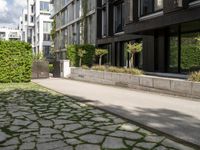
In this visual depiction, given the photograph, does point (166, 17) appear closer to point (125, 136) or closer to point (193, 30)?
point (193, 30)

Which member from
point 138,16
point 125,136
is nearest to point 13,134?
point 125,136

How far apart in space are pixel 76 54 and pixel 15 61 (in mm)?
9608

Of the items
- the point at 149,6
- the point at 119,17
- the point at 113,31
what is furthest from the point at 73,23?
the point at 149,6

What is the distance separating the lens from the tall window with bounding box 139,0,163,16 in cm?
1879

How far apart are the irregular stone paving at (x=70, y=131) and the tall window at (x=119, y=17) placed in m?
18.2

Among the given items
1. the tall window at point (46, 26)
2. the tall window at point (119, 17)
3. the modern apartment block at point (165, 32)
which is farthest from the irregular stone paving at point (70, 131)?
the tall window at point (46, 26)

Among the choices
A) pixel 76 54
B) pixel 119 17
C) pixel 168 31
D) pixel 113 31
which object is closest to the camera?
pixel 168 31

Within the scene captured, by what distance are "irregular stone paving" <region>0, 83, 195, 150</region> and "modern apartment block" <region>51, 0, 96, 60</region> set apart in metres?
24.5

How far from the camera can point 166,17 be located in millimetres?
16062

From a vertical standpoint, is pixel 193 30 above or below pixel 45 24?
below

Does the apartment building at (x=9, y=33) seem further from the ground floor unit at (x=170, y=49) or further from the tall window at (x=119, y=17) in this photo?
the ground floor unit at (x=170, y=49)

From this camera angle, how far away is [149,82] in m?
13.6

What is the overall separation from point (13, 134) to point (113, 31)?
75.1 feet

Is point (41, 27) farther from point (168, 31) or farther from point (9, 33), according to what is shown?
point (9, 33)
